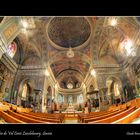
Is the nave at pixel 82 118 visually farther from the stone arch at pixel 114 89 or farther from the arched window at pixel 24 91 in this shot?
the stone arch at pixel 114 89

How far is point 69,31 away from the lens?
11.0m

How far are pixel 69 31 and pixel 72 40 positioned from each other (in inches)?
38.5

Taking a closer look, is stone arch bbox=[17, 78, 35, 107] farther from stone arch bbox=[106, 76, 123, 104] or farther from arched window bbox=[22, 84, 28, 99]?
stone arch bbox=[106, 76, 123, 104]

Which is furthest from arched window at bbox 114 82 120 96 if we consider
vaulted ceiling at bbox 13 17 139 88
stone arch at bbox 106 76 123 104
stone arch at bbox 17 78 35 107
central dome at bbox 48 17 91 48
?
stone arch at bbox 17 78 35 107

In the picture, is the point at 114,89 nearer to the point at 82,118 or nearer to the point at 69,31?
the point at 69,31

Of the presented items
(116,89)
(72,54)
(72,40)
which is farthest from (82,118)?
(72,40)

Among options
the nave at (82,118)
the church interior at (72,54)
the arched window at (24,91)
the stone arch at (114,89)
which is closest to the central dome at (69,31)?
the church interior at (72,54)

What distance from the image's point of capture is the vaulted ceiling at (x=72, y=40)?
9.82m

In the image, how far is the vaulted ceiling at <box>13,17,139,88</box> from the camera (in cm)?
982

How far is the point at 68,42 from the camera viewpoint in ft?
38.8

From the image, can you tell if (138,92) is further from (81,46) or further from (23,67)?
(23,67)
